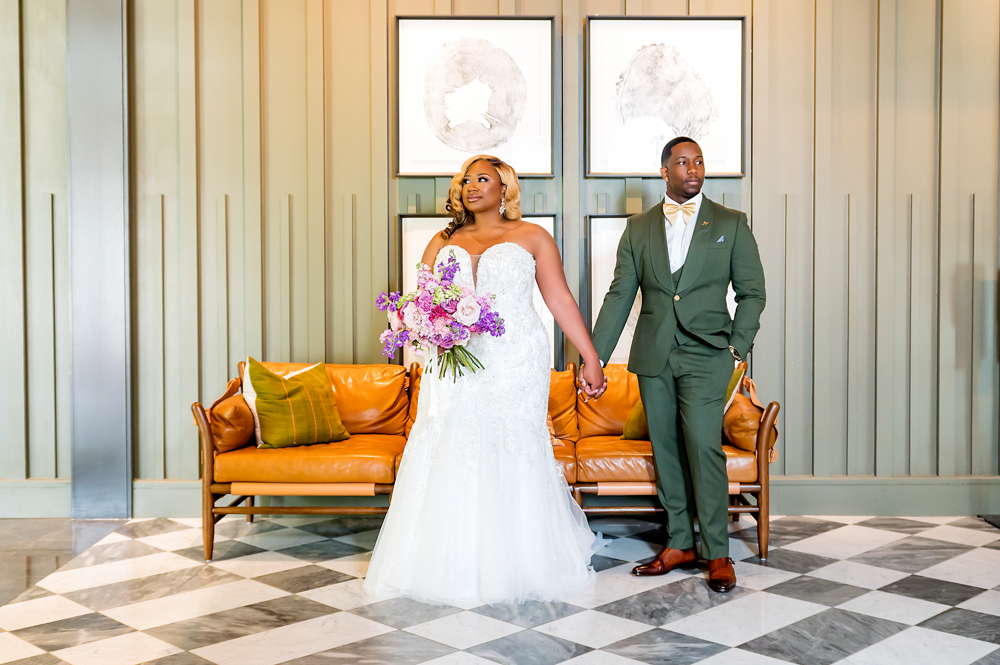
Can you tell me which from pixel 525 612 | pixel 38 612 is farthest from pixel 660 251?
pixel 38 612

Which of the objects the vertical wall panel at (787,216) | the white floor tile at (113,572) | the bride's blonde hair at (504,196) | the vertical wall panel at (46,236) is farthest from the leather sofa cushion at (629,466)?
the vertical wall panel at (46,236)

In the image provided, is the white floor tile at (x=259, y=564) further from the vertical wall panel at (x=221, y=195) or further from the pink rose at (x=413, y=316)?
the pink rose at (x=413, y=316)

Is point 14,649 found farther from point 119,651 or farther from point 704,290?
point 704,290

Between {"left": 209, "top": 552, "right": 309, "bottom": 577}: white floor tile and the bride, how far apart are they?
1.89ft

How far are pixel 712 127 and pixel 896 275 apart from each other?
1.45 metres

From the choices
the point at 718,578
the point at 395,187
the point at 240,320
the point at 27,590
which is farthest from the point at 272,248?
the point at 718,578

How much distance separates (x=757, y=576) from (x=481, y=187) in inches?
85.4

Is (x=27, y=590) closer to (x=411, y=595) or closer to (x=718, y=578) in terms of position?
(x=411, y=595)

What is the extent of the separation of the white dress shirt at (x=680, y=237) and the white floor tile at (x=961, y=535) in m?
2.15

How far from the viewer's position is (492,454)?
325cm

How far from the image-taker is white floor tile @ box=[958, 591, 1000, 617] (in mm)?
3070

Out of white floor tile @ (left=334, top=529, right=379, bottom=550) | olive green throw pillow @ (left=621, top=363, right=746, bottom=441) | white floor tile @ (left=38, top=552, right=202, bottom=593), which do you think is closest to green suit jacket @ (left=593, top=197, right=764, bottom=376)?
olive green throw pillow @ (left=621, top=363, right=746, bottom=441)

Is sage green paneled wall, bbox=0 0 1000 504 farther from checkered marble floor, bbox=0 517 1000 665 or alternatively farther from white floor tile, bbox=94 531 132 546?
checkered marble floor, bbox=0 517 1000 665

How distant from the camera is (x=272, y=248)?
4668 millimetres
